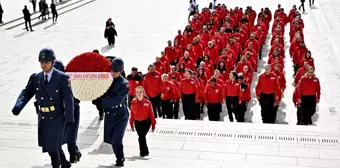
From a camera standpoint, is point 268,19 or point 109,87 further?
point 268,19

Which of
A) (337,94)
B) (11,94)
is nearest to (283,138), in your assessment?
(337,94)

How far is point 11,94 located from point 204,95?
631cm

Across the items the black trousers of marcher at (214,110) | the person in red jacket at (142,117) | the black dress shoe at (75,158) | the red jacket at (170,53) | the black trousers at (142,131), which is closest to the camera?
the black dress shoe at (75,158)

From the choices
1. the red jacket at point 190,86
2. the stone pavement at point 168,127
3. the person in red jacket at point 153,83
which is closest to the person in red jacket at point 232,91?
the red jacket at point 190,86

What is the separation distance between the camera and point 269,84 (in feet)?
39.4

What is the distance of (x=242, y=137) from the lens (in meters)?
9.88

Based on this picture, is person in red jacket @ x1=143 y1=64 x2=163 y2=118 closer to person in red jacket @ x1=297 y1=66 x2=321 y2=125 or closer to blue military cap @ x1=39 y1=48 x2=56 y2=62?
person in red jacket @ x1=297 y1=66 x2=321 y2=125

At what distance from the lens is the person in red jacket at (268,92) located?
11977 millimetres

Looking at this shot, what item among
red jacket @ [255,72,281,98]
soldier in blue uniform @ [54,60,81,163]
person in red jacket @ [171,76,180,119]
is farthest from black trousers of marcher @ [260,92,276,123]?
soldier in blue uniform @ [54,60,81,163]

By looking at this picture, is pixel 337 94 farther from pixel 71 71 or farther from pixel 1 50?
pixel 1 50

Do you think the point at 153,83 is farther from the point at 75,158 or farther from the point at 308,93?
the point at 75,158

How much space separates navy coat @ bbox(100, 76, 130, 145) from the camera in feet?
25.3

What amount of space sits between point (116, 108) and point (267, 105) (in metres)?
5.34

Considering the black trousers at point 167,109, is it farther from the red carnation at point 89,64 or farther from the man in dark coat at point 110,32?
the man in dark coat at point 110,32
